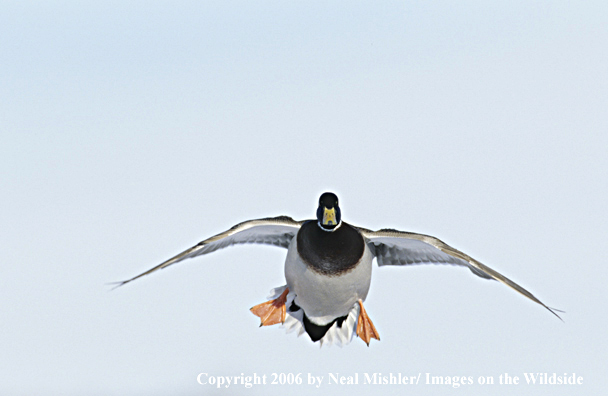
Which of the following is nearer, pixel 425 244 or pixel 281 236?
pixel 425 244

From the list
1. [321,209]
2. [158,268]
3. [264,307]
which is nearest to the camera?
[321,209]

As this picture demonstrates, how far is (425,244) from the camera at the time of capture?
12297mm

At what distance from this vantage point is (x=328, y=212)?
36.0 feet

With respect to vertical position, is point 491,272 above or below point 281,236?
below

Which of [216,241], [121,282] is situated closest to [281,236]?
[216,241]

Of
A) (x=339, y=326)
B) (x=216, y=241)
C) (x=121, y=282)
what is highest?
(x=216, y=241)

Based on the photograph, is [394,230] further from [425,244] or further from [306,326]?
[306,326]

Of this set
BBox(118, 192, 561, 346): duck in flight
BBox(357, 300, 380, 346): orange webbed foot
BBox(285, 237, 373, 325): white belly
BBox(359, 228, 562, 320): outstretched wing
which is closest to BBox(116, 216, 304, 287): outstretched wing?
BBox(118, 192, 561, 346): duck in flight

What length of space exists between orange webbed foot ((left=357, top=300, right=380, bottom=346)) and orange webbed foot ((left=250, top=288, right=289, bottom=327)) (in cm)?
143

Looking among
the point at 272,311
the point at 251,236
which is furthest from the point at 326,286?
the point at 251,236

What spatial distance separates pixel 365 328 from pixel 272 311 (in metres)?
1.79

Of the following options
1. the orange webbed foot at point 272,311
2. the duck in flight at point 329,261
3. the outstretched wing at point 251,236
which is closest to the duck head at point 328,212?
the duck in flight at point 329,261

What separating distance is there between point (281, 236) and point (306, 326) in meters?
1.89

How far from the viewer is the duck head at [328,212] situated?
10977mm
